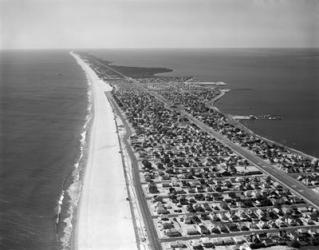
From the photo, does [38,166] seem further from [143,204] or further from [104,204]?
[143,204]

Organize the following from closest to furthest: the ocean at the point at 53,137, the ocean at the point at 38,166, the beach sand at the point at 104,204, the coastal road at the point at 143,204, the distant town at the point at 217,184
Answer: the coastal road at the point at 143,204 → the beach sand at the point at 104,204 → the distant town at the point at 217,184 → the ocean at the point at 38,166 → the ocean at the point at 53,137

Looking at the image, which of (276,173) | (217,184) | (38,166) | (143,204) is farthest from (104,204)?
(276,173)

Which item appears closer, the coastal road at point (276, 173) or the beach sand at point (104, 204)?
the beach sand at point (104, 204)

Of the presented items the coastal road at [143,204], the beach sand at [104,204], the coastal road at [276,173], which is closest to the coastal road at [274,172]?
the coastal road at [276,173]

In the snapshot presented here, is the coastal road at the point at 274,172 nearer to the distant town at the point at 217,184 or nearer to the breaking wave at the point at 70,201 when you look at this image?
the distant town at the point at 217,184

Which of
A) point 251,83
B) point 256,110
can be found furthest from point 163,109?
point 251,83

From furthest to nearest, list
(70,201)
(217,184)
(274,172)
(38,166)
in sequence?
(38,166) < (274,172) < (217,184) < (70,201)
